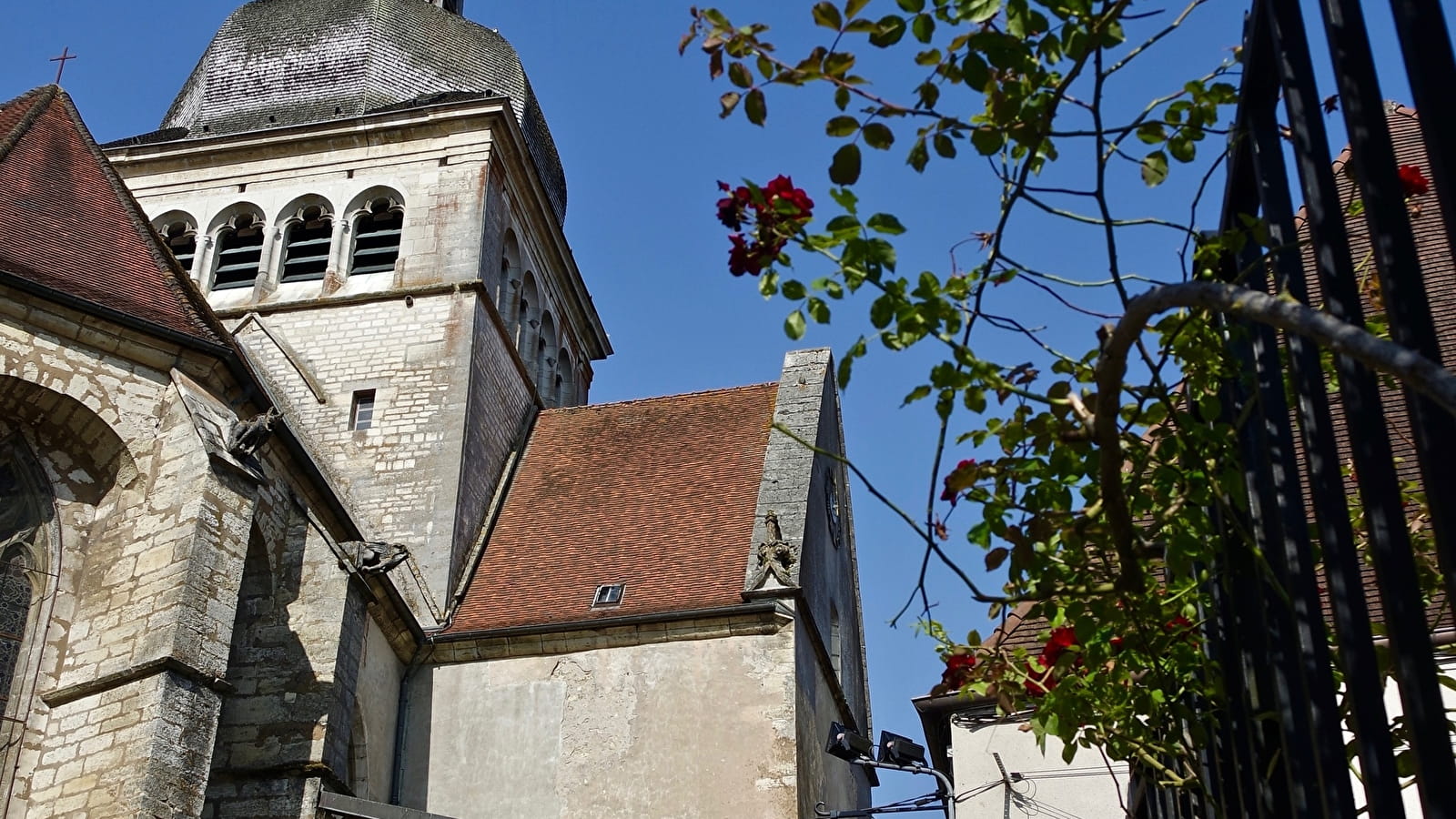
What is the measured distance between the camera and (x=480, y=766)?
43.4 feet

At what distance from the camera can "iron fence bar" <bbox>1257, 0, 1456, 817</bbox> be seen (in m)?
2.45

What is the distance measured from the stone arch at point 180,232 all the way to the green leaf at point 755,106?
16.5 metres

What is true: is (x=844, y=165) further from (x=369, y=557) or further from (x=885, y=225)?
(x=369, y=557)

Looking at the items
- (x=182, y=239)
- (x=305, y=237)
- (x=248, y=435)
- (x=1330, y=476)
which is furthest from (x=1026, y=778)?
(x=182, y=239)

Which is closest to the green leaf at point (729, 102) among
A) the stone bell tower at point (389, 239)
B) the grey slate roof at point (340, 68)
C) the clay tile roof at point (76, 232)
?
the clay tile roof at point (76, 232)

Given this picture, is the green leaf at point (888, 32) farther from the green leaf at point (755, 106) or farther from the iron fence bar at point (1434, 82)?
the iron fence bar at point (1434, 82)

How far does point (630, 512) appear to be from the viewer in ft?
51.8

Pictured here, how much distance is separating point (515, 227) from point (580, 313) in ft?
9.78

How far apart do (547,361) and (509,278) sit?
1701 millimetres

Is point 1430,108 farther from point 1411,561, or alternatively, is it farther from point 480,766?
point 480,766

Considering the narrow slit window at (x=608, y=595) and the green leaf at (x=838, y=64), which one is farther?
the narrow slit window at (x=608, y=595)

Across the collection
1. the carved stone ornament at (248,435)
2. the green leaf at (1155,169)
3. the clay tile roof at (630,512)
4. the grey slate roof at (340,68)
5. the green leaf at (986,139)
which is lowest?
the green leaf at (986,139)

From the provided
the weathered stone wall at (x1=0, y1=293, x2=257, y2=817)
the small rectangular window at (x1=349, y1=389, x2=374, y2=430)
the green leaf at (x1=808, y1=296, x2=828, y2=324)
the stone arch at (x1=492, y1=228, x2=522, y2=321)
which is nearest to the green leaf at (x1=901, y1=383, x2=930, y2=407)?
the green leaf at (x1=808, y1=296, x2=828, y2=324)

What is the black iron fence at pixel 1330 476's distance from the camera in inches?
94.7
